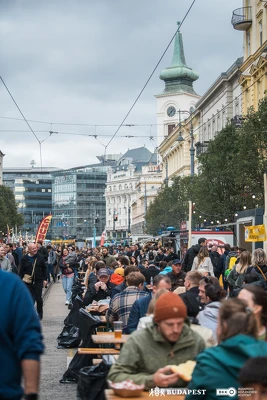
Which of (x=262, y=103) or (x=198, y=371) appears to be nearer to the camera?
(x=198, y=371)

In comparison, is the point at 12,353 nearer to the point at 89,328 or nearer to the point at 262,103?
the point at 89,328

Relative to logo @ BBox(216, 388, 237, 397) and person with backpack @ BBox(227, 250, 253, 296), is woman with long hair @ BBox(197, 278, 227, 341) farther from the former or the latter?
person with backpack @ BBox(227, 250, 253, 296)

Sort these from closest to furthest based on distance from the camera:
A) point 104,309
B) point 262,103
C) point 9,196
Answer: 1. point 104,309
2. point 262,103
3. point 9,196

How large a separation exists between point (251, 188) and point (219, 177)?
21.8ft

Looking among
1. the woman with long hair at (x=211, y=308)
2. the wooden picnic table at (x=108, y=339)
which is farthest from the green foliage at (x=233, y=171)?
the woman with long hair at (x=211, y=308)

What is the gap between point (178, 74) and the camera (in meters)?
154

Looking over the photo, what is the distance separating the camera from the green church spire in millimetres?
153875

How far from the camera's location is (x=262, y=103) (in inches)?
1500

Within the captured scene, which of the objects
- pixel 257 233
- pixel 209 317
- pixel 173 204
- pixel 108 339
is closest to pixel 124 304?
pixel 108 339

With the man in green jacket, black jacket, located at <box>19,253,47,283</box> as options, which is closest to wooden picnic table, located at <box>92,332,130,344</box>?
the man in green jacket

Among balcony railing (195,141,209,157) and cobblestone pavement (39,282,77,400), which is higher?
balcony railing (195,141,209,157)

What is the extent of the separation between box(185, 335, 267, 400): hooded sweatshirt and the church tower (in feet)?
476

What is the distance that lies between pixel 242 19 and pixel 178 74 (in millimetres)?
100130

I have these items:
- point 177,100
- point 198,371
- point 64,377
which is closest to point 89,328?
point 64,377
